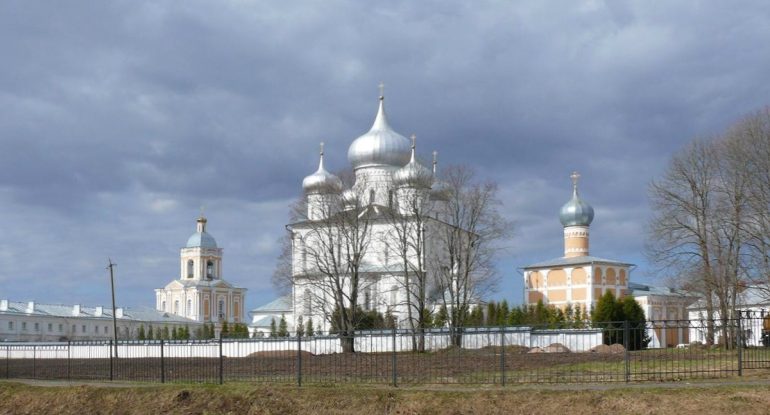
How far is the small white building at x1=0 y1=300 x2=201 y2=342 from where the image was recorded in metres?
85.2

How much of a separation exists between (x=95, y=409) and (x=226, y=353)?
23758 mm

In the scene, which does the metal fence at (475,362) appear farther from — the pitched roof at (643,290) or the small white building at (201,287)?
the small white building at (201,287)

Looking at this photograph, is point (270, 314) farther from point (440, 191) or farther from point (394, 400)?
point (394, 400)

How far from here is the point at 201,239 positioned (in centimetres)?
10119

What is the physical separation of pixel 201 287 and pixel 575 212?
4431cm

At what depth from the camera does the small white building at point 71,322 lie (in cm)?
8519

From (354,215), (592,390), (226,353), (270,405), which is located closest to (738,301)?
(354,215)

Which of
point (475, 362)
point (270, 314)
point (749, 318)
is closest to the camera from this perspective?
point (749, 318)

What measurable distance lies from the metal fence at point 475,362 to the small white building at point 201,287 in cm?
6185

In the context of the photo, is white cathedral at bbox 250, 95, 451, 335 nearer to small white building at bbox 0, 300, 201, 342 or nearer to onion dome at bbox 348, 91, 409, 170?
onion dome at bbox 348, 91, 409, 170

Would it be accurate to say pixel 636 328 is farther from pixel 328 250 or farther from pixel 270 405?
pixel 328 250

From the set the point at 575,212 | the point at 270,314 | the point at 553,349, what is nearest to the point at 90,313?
the point at 270,314

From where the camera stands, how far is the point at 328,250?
4416 centimetres

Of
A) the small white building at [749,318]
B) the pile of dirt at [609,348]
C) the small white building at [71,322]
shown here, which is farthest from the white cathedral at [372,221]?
the small white building at [71,322]
